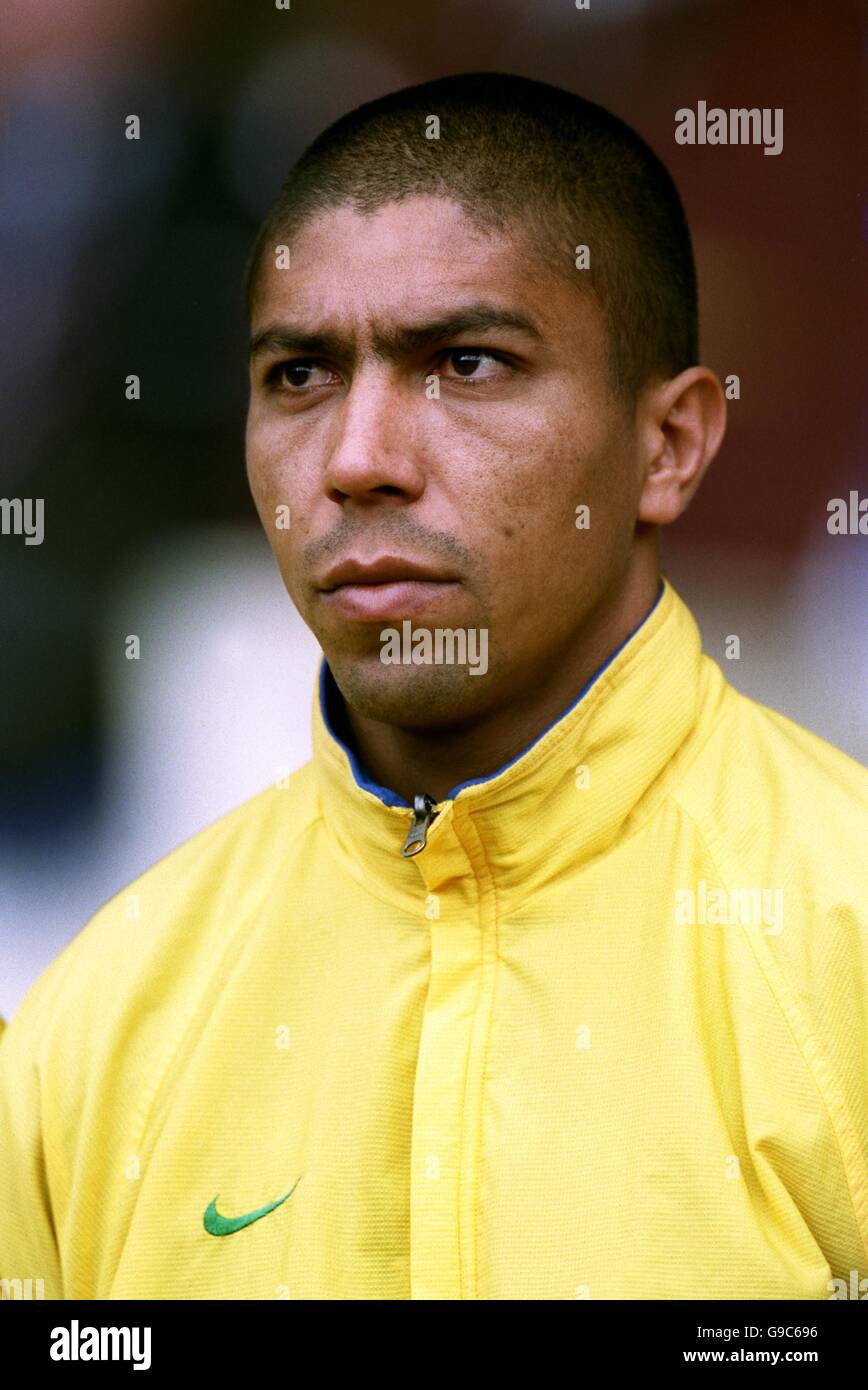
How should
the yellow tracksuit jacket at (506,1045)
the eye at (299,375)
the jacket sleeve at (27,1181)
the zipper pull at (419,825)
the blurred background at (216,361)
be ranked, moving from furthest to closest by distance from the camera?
1. the blurred background at (216,361)
2. the jacket sleeve at (27,1181)
3. the eye at (299,375)
4. the zipper pull at (419,825)
5. the yellow tracksuit jacket at (506,1045)

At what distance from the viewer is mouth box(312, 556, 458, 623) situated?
190 centimetres

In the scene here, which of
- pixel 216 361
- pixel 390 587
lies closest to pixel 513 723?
pixel 390 587

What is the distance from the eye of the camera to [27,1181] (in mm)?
2154

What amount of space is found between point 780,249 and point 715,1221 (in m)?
1.74

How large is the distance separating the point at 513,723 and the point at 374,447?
0.41 meters

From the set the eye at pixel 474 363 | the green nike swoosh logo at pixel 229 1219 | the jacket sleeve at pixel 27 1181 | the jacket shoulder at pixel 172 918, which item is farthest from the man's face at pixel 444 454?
the jacket sleeve at pixel 27 1181

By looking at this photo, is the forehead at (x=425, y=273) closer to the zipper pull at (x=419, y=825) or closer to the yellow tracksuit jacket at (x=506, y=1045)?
the yellow tracksuit jacket at (x=506, y=1045)

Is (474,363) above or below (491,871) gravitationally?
above

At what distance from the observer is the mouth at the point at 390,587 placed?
6.25 feet

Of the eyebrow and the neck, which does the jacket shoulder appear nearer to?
the neck

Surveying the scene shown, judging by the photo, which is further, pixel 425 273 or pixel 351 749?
pixel 351 749

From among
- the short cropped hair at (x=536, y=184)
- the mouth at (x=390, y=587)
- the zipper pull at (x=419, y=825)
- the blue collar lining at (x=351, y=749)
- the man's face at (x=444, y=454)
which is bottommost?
the zipper pull at (x=419, y=825)

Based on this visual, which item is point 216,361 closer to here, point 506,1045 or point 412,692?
point 412,692

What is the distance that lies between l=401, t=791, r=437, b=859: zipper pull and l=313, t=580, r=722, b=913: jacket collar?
1cm
